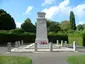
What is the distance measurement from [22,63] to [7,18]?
2408 inches

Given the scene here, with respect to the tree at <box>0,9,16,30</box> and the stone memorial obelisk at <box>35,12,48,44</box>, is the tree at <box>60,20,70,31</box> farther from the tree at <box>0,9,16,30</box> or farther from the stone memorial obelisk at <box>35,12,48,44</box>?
the stone memorial obelisk at <box>35,12,48,44</box>

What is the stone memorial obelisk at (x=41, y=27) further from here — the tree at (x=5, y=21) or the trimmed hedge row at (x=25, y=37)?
the tree at (x=5, y=21)

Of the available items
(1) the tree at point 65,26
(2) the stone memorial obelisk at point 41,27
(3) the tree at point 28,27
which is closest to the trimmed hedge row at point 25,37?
(2) the stone memorial obelisk at point 41,27

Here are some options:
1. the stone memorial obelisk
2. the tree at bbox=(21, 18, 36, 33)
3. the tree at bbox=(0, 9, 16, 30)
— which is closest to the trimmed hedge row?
the tree at bbox=(0, 9, 16, 30)

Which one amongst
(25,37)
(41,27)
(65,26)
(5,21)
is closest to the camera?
(41,27)

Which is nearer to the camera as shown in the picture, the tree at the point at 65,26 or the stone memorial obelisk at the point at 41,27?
the stone memorial obelisk at the point at 41,27

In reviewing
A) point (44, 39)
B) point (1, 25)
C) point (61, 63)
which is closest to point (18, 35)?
point (1, 25)

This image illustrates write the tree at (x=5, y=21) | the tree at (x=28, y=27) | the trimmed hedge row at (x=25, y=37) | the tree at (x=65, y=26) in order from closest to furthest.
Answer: the trimmed hedge row at (x=25, y=37) → the tree at (x=5, y=21) → the tree at (x=28, y=27) → the tree at (x=65, y=26)

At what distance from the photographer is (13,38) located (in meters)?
54.1

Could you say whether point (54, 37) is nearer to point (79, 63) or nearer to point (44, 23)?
point (44, 23)

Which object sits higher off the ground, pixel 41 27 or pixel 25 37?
pixel 41 27

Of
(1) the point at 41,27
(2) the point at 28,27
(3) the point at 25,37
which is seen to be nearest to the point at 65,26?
(2) the point at 28,27

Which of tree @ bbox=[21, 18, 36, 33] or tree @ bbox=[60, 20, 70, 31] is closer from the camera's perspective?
tree @ bbox=[21, 18, 36, 33]

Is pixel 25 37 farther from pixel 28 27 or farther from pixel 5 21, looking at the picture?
pixel 28 27
